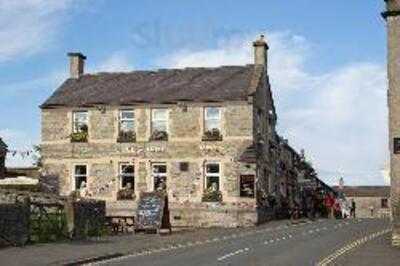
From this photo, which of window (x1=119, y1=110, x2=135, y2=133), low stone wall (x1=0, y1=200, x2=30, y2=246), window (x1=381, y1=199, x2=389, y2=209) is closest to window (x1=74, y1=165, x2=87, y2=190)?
window (x1=119, y1=110, x2=135, y2=133)

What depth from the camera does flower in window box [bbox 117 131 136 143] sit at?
44875 mm

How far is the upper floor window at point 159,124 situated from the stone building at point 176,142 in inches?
2.3

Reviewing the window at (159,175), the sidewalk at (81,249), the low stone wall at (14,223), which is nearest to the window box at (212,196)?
the window at (159,175)

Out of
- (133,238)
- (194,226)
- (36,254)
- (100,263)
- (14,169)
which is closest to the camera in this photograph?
(100,263)

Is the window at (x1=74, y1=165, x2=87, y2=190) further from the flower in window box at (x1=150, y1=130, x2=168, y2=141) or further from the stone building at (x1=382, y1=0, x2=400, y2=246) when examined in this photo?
the stone building at (x1=382, y1=0, x2=400, y2=246)

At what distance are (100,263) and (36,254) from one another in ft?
9.59

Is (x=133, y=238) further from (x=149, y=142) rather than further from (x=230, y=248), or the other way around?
(x=149, y=142)

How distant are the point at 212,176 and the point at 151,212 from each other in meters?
10.5

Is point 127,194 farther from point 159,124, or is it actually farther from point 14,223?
point 14,223

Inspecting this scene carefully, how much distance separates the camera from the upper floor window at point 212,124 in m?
43.3

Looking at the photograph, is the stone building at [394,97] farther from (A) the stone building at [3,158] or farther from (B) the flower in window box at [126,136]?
(A) the stone building at [3,158]

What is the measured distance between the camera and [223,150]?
43062mm

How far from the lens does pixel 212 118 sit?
43656 mm

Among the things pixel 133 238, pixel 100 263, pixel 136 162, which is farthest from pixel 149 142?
pixel 100 263
